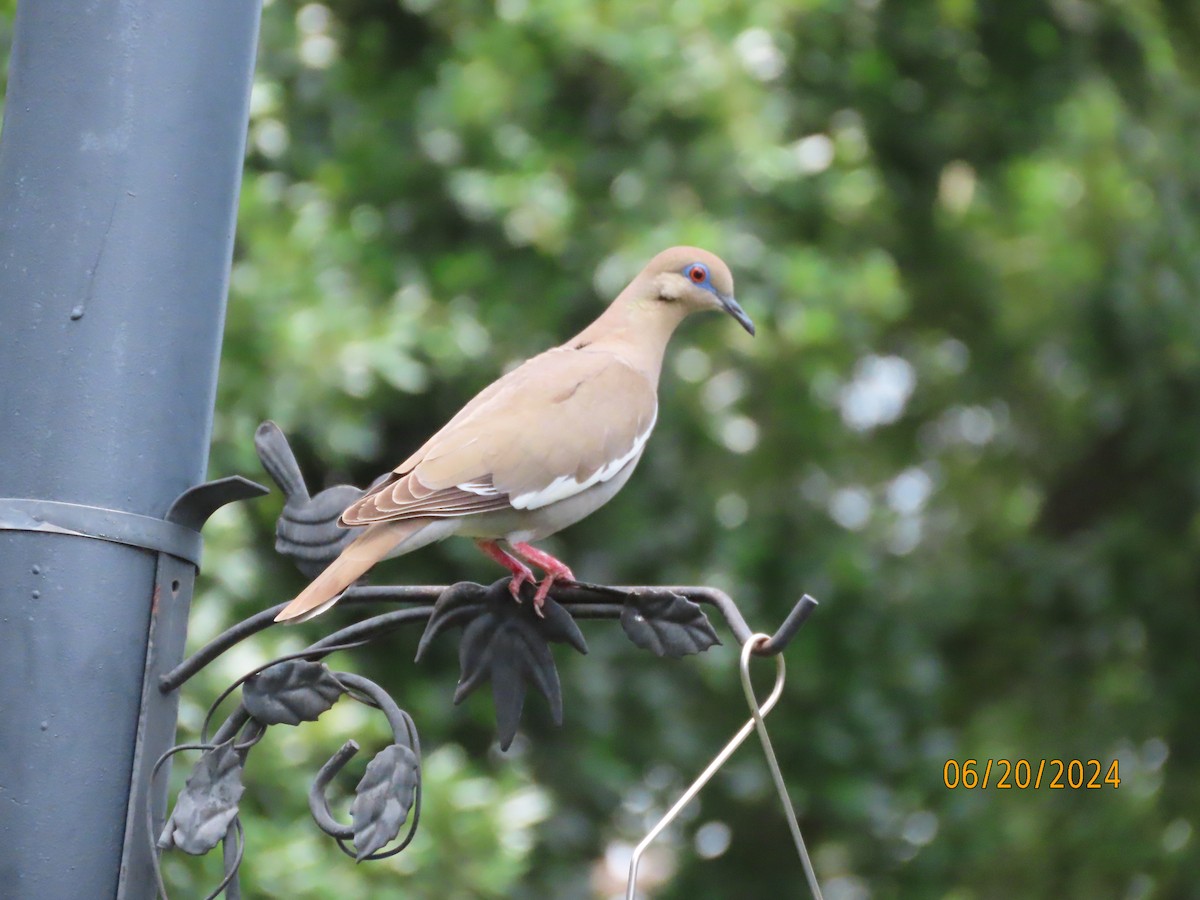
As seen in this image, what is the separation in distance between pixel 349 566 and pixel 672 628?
1.68 ft

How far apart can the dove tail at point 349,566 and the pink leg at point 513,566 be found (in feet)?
0.59

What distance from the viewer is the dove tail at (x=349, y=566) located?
210 cm

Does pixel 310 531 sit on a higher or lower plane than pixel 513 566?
higher

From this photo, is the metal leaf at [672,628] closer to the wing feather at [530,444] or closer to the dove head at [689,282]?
the wing feather at [530,444]

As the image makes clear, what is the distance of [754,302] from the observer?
5.37 meters

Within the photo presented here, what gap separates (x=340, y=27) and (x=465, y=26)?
1.50 ft

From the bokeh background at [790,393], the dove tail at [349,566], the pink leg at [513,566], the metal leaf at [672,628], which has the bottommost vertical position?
the bokeh background at [790,393]

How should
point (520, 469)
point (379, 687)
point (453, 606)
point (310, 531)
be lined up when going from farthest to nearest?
point (520, 469) → point (310, 531) → point (453, 606) → point (379, 687)

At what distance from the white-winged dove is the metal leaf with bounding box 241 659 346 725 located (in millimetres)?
116

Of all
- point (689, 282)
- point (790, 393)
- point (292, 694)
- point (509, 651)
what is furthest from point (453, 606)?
point (790, 393)

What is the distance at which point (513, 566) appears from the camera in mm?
2514
